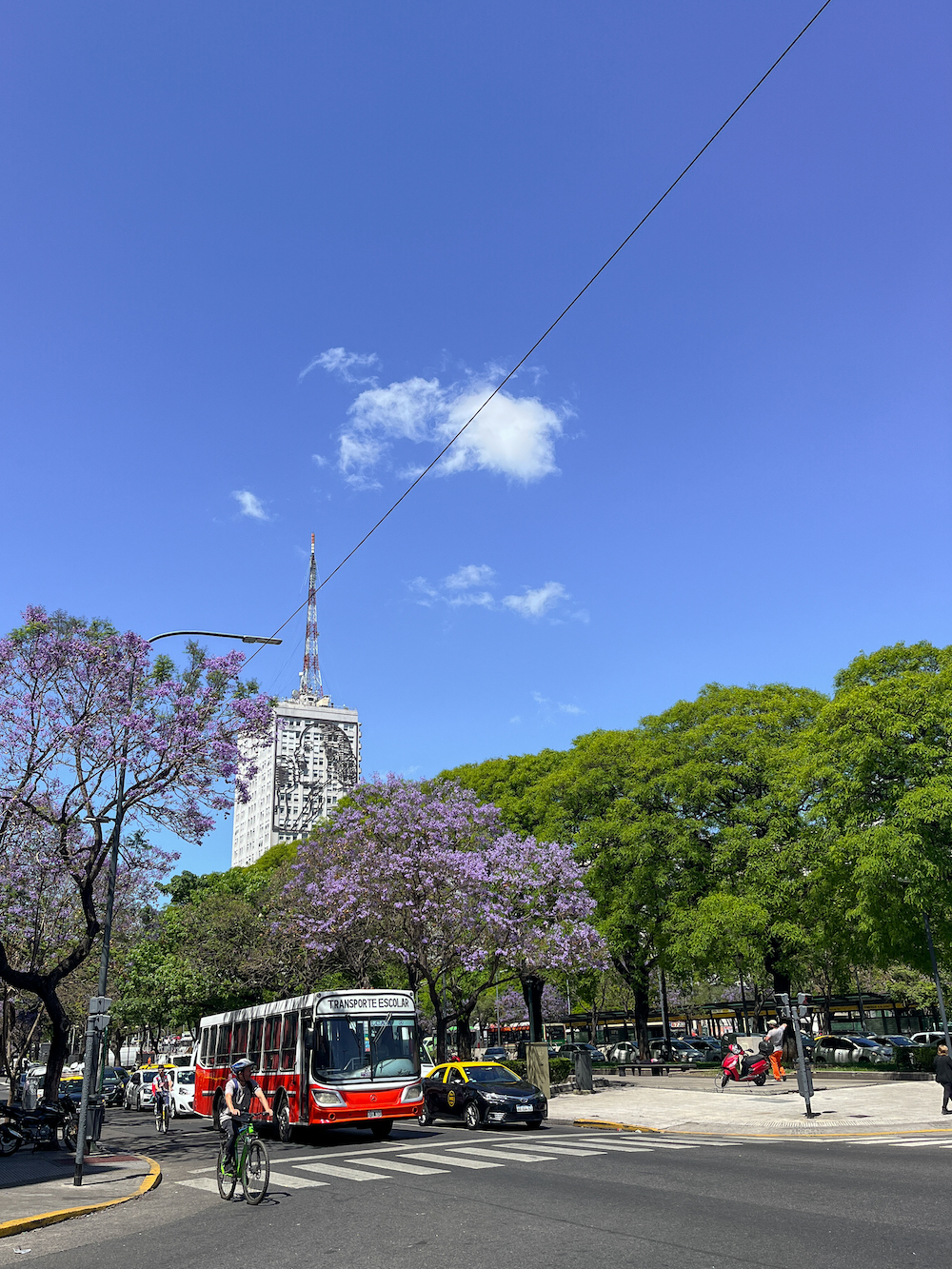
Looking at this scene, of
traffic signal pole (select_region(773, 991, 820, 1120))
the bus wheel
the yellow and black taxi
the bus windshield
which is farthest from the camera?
traffic signal pole (select_region(773, 991, 820, 1120))

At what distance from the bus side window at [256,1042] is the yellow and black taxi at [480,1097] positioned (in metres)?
4.17

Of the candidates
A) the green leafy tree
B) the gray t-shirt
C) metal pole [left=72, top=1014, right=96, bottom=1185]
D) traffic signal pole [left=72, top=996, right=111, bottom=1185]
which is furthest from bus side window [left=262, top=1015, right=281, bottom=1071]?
the green leafy tree

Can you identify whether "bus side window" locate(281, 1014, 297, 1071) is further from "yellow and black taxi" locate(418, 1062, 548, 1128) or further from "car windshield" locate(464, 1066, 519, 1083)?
"car windshield" locate(464, 1066, 519, 1083)

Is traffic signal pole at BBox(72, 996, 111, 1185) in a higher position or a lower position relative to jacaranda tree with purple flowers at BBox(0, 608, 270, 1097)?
lower

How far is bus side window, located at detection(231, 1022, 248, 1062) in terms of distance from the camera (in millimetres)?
24223

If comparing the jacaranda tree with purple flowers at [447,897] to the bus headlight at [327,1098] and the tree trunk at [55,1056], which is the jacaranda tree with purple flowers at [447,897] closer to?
the tree trunk at [55,1056]

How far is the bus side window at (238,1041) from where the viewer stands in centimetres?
2422

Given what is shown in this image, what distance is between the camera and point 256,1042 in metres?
23.2

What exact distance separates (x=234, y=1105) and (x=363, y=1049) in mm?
7538

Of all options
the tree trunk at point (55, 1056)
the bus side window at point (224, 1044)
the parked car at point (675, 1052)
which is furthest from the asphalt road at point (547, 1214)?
the parked car at point (675, 1052)

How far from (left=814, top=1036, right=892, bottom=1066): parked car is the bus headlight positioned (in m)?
23.4

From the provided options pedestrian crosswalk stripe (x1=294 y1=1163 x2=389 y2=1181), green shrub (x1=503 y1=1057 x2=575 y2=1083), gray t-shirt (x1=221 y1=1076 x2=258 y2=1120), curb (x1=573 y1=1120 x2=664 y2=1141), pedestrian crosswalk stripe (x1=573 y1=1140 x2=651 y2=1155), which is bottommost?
green shrub (x1=503 y1=1057 x2=575 y2=1083)

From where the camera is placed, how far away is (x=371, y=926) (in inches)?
1361

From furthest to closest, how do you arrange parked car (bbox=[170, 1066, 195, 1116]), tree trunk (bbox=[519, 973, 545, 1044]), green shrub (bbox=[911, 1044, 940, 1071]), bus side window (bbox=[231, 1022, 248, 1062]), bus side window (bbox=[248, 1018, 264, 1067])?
tree trunk (bbox=[519, 973, 545, 1044])
parked car (bbox=[170, 1066, 195, 1116])
green shrub (bbox=[911, 1044, 940, 1071])
bus side window (bbox=[231, 1022, 248, 1062])
bus side window (bbox=[248, 1018, 264, 1067])
